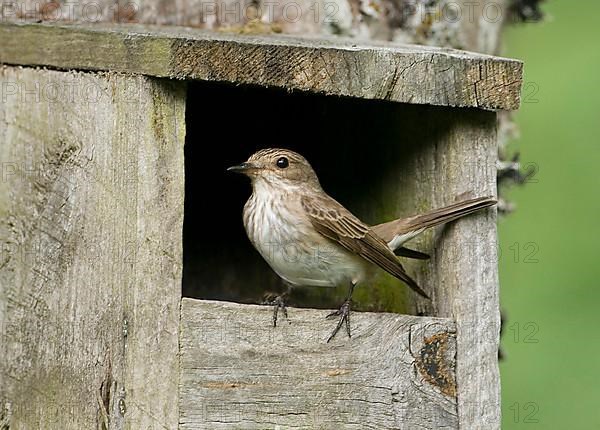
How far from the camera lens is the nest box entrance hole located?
527 centimetres

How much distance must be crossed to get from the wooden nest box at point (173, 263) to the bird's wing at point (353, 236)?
18 cm

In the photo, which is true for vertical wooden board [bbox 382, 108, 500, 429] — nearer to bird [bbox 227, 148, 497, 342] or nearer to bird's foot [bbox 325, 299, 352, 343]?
bird [bbox 227, 148, 497, 342]

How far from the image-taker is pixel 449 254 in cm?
464

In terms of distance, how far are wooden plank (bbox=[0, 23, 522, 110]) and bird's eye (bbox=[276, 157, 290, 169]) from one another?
60 cm

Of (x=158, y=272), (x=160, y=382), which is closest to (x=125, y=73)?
(x=158, y=272)

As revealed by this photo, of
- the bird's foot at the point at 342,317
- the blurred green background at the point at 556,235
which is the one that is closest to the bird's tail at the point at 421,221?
the bird's foot at the point at 342,317

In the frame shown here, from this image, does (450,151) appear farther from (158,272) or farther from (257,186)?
(158,272)

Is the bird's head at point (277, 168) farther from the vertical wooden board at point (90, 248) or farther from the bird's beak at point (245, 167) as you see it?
the vertical wooden board at point (90, 248)

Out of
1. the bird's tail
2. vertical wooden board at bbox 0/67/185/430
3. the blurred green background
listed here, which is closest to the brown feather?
the bird's tail

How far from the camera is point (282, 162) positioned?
4.93 m

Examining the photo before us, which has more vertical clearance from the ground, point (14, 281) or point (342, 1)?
point (342, 1)

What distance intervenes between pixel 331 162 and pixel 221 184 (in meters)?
0.60

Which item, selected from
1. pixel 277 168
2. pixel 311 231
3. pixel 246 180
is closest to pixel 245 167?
pixel 277 168

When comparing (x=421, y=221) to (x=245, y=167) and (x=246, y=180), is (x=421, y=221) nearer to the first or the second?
(x=245, y=167)
